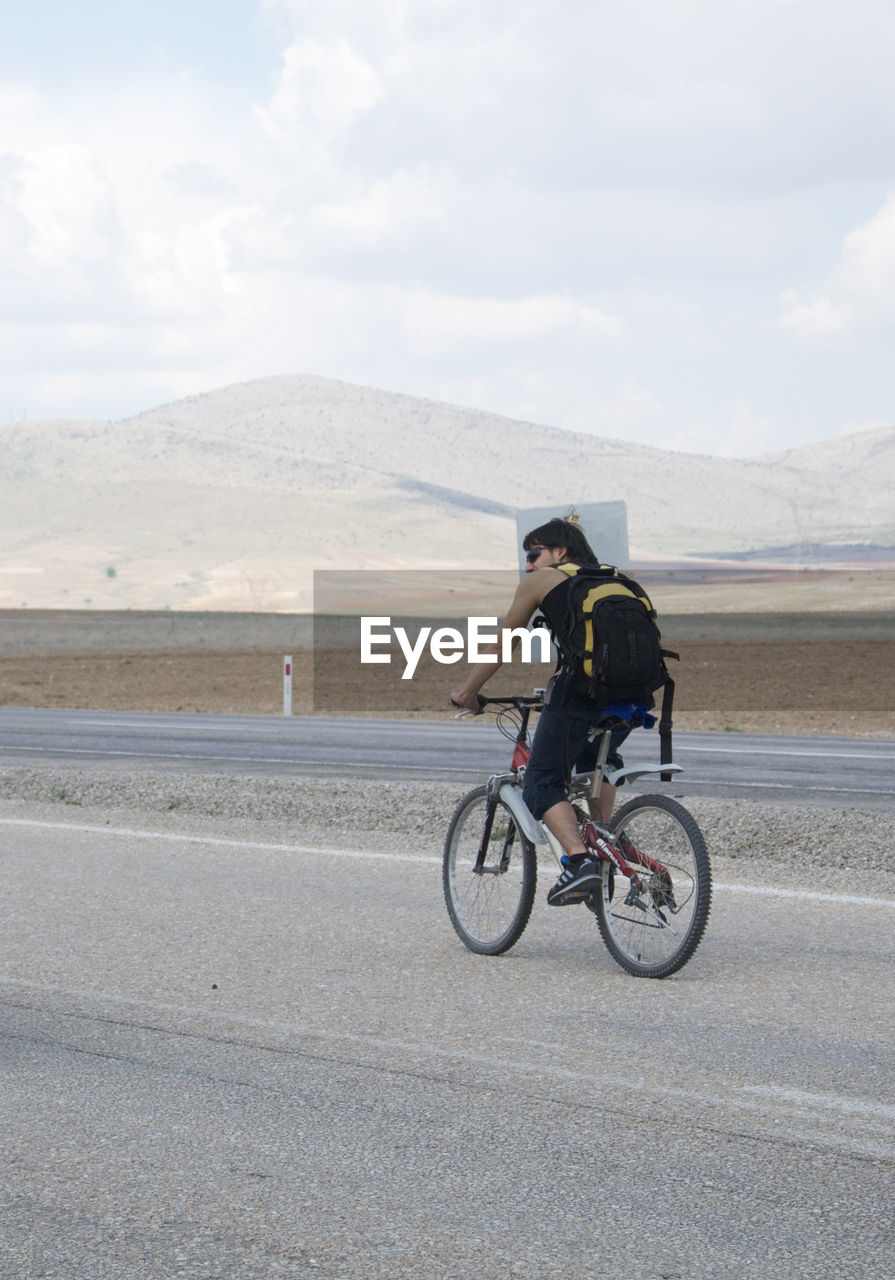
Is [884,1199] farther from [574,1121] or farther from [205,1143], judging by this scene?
[205,1143]

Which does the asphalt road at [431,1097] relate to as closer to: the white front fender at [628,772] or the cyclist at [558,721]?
the cyclist at [558,721]

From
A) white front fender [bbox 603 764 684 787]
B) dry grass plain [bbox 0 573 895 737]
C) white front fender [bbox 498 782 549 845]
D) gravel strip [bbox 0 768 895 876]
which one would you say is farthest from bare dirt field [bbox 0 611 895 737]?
white front fender [bbox 603 764 684 787]

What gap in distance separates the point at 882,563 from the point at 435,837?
16349 centimetres

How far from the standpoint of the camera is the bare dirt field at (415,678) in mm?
31734

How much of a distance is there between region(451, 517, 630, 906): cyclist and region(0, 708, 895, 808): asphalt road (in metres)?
7.84

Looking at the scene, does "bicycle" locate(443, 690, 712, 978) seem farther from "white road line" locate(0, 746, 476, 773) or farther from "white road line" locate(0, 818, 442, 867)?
"white road line" locate(0, 746, 476, 773)

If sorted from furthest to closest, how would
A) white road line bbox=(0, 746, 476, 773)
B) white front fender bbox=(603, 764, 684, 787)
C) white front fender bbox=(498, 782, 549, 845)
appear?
white road line bbox=(0, 746, 476, 773) → white front fender bbox=(498, 782, 549, 845) → white front fender bbox=(603, 764, 684, 787)

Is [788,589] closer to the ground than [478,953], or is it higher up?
higher up

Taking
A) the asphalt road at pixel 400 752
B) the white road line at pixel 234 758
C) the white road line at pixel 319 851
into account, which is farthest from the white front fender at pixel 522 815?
the white road line at pixel 234 758

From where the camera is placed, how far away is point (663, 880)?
256 inches

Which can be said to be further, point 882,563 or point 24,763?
point 882,563

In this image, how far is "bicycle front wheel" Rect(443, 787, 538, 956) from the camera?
709 cm

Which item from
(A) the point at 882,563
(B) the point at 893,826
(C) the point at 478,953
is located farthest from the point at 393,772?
(A) the point at 882,563

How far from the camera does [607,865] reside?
671cm
